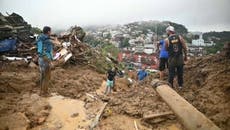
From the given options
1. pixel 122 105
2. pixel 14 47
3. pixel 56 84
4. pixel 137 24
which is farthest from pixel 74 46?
pixel 137 24

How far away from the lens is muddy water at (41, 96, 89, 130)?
4.77 meters

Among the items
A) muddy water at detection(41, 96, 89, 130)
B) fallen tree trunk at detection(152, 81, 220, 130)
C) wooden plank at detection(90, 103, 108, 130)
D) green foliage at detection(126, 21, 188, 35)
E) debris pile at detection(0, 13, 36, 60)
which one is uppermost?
debris pile at detection(0, 13, 36, 60)

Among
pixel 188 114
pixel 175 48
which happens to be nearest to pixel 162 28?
pixel 175 48

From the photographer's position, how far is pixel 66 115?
17.4ft

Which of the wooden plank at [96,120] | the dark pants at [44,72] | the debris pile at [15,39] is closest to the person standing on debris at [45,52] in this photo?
the dark pants at [44,72]

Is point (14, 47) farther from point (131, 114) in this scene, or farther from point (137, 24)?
point (137, 24)

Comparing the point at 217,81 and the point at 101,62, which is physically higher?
the point at 217,81

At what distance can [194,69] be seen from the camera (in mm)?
8070

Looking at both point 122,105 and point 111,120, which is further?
point 122,105

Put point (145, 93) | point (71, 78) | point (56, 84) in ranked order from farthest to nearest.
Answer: point (71, 78), point (56, 84), point (145, 93)

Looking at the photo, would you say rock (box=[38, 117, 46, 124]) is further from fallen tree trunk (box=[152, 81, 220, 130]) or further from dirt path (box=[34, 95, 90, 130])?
fallen tree trunk (box=[152, 81, 220, 130])

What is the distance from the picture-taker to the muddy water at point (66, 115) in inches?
188

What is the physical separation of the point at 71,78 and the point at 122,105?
390 centimetres

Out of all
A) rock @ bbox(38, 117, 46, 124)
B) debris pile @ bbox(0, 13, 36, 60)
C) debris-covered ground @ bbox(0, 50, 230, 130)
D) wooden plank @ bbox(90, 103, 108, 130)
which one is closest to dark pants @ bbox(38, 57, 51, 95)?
debris-covered ground @ bbox(0, 50, 230, 130)
